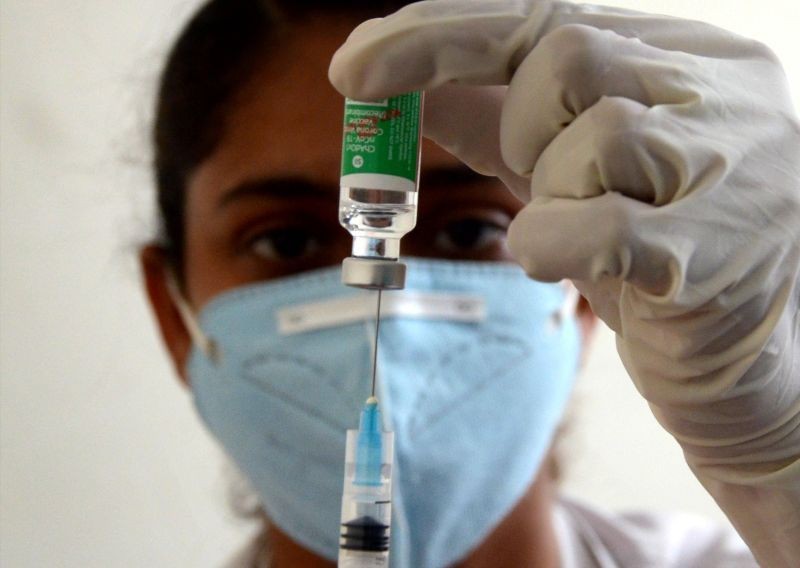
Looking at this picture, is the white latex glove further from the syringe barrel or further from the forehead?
the forehead

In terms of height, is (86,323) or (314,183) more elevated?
(314,183)

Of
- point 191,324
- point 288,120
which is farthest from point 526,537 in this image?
point 288,120

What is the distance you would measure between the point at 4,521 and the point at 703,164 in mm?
1578

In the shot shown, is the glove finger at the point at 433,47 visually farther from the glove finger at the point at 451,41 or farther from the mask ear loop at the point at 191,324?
the mask ear loop at the point at 191,324

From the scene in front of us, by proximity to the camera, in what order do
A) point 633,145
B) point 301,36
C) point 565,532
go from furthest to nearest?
point 565,532 → point 301,36 → point 633,145

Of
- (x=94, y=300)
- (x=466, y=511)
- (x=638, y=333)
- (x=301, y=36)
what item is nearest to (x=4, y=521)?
(x=94, y=300)

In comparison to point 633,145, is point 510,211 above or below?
below

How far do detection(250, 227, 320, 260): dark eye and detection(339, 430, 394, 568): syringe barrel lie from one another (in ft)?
2.06

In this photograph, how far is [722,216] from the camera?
0.68 metres

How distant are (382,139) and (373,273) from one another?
101 millimetres

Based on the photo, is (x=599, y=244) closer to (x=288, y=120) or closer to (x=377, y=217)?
(x=377, y=217)

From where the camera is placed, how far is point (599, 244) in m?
0.63

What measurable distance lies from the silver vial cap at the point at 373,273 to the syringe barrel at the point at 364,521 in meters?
0.12

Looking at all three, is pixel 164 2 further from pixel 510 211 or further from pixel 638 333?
pixel 638 333
